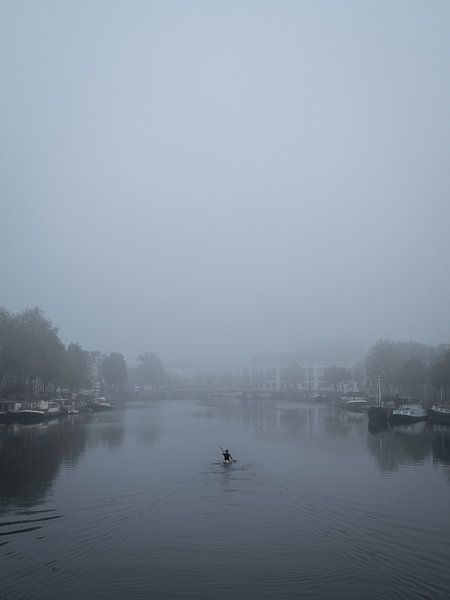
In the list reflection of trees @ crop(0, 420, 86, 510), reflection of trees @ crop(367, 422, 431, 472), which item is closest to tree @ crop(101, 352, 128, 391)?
reflection of trees @ crop(0, 420, 86, 510)

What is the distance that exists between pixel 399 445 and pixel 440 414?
72.3 feet

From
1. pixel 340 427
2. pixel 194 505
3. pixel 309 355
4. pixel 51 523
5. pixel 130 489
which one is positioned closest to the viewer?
pixel 51 523

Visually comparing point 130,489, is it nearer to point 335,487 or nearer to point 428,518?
point 335,487

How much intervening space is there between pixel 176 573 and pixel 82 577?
2363 millimetres

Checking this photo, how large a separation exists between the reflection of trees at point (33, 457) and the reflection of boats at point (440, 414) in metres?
37.1

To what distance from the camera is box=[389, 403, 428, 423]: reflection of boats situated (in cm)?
6231

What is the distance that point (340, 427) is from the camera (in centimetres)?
6028

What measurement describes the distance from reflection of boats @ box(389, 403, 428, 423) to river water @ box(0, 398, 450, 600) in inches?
910

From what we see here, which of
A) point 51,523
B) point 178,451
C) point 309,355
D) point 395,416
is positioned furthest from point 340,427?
point 309,355

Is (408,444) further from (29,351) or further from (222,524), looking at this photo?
(29,351)

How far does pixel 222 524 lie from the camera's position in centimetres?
1972

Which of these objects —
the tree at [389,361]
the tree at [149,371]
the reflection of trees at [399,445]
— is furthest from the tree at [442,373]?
the tree at [149,371]

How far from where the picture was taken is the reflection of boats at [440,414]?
61.3 m

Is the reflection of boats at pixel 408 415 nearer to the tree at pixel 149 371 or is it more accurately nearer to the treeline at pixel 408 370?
the treeline at pixel 408 370
